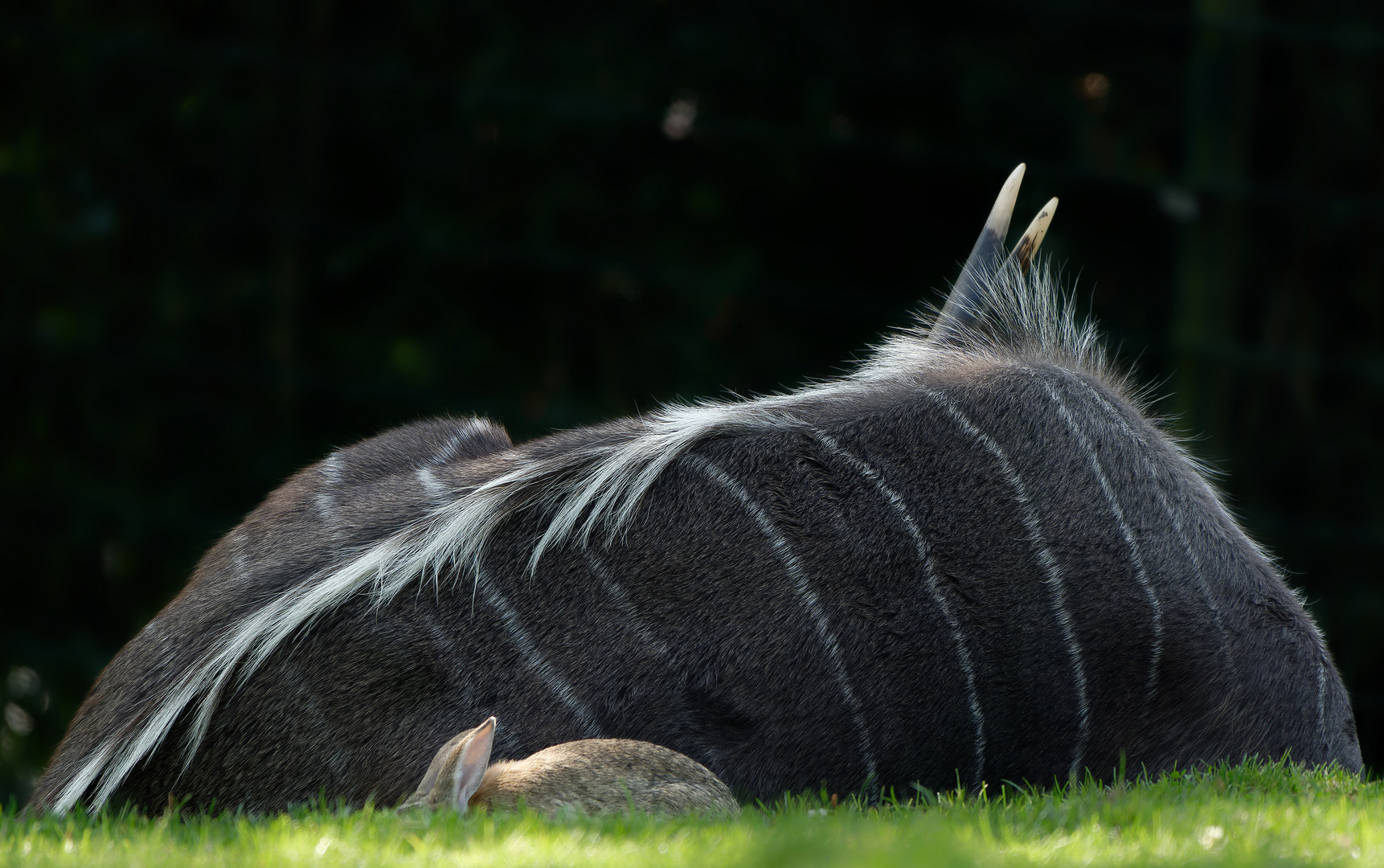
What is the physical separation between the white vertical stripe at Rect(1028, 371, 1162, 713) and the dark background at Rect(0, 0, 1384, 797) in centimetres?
301

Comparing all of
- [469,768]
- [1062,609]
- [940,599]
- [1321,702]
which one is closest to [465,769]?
[469,768]

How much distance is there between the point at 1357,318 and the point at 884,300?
6.35 ft

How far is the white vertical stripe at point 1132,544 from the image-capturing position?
8.77 ft

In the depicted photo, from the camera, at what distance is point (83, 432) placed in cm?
595

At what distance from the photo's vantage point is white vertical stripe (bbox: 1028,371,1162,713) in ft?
8.77

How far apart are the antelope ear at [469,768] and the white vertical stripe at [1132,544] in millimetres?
1248

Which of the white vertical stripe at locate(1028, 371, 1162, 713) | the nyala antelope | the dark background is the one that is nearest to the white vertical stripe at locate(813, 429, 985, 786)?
the nyala antelope

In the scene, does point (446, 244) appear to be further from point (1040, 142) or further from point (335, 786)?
point (335, 786)

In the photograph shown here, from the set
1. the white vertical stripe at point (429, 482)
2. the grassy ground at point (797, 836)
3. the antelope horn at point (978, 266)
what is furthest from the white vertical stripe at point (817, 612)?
the antelope horn at point (978, 266)

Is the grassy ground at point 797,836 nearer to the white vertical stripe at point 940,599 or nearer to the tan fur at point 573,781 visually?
the tan fur at point 573,781

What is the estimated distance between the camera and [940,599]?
2562 mm

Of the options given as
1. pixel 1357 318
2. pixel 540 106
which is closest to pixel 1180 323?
pixel 1357 318

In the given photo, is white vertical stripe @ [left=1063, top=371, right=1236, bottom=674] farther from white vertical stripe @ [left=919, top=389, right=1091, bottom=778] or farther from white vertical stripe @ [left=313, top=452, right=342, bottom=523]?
white vertical stripe @ [left=313, top=452, right=342, bottom=523]

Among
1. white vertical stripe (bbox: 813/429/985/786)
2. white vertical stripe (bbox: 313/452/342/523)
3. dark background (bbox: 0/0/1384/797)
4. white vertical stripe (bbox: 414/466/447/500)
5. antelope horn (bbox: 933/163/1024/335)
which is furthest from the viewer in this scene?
dark background (bbox: 0/0/1384/797)
